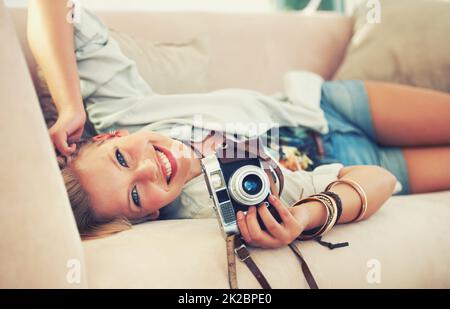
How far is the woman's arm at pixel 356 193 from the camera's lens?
22.7 inches

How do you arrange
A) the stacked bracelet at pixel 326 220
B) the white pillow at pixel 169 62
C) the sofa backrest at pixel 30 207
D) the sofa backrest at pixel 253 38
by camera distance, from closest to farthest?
the sofa backrest at pixel 30 207
the stacked bracelet at pixel 326 220
the white pillow at pixel 169 62
the sofa backrest at pixel 253 38

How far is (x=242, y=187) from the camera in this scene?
524 millimetres

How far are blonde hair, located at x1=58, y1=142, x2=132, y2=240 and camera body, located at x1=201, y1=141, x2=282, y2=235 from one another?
16 centimetres

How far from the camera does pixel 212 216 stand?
67cm

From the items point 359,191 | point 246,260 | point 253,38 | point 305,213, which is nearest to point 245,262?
point 246,260

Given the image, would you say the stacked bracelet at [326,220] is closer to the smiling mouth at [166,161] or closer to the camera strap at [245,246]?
the camera strap at [245,246]

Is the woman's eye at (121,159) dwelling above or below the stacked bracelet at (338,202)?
above

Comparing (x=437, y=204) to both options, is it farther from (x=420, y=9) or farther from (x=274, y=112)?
(x=420, y=9)

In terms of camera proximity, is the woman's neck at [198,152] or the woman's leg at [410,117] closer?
the woman's neck at [198,152]

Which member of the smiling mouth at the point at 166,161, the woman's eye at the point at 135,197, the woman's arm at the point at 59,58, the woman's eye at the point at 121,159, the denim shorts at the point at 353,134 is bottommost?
the denim shorts at the point at 353,134

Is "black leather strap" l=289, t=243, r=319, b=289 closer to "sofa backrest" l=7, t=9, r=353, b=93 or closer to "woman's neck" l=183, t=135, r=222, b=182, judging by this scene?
"woman's neck" l=183, t=135, r=222, b=182

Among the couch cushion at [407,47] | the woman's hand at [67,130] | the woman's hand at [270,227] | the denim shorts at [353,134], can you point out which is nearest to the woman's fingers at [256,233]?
the woman's hand at [270,227]

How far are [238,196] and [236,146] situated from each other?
69 mm

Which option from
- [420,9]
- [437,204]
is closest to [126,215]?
[437,204]
